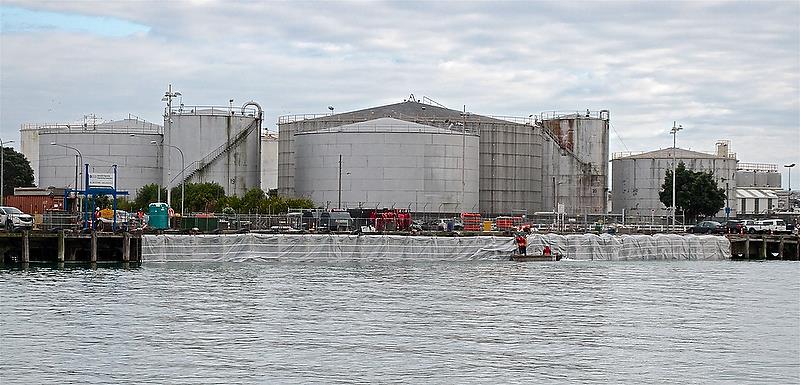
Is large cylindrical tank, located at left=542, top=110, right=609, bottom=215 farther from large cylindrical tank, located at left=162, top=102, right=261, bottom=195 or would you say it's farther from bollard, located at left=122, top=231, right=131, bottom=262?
bollard, located at left=122, top=231, right=131, bottom=262

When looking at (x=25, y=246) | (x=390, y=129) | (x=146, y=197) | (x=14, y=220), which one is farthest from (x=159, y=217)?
(x=390, y=129)

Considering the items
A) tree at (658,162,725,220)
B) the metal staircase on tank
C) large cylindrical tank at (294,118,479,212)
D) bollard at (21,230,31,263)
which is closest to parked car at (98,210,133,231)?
bollard at (21,230,31,263)

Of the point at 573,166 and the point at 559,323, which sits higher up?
the point at 573,166

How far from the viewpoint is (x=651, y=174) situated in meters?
143

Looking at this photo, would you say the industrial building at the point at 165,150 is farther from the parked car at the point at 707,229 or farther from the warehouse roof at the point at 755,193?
the warehouse roof at the point at 755,193

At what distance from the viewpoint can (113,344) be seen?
3672cm

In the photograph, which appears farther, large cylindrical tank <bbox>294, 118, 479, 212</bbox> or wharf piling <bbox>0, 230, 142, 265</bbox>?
large cylindrical tank <bbox>294, 118, 479, 212</bbox>

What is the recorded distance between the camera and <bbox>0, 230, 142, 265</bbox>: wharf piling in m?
70.2

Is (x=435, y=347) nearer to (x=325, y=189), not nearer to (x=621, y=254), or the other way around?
(x=621, y=254)

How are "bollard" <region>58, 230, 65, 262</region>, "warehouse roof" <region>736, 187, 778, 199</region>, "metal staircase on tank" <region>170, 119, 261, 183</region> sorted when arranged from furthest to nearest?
"warehouse roof" <region>736, 187, 778, 199</region>, "metal staircase on tank" <region>170, 119, 261, 183</region>, "bollard" <region>58, 230, 65, 262</region>

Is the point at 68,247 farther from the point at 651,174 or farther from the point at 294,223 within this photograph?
the point at 651,174

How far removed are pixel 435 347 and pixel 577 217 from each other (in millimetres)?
89881

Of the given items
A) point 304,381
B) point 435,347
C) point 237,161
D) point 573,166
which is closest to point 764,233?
point 573,166

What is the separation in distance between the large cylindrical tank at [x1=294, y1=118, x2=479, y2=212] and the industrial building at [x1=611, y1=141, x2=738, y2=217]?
29513 millimetres
